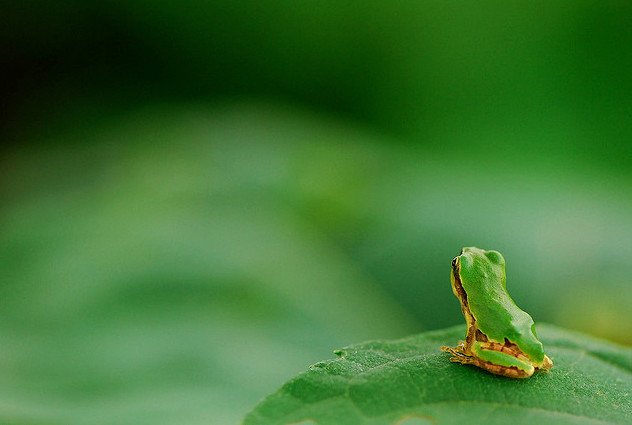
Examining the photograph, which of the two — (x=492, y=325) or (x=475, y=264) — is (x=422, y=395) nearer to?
(x=492, y=325)

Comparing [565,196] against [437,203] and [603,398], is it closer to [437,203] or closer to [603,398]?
[437,203]

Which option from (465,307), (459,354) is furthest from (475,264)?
(459,354)

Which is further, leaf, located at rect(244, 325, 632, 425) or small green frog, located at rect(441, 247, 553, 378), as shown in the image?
small green frog, located at rect(441, 247, 553, 378)

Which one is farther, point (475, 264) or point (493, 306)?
point (475, 264)

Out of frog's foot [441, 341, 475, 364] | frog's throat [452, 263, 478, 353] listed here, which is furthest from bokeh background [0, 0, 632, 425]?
frog's foot [441, 341, 475, 364]

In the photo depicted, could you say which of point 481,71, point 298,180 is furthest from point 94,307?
point 481,71

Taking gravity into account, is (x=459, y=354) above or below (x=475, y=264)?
below

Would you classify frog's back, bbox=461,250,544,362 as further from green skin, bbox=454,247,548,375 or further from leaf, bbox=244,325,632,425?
leaf, bbox=244,325,632,425

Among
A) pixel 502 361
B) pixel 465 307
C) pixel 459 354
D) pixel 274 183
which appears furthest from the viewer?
pixel 274 183
